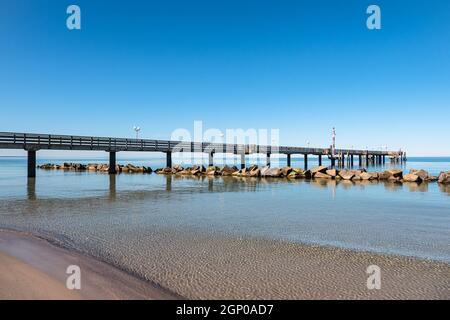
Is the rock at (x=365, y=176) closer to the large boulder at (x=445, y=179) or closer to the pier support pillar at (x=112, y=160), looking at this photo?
the large boulder at (x=445, y=179)

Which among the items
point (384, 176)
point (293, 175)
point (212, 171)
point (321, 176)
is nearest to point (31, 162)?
point (212, 171)

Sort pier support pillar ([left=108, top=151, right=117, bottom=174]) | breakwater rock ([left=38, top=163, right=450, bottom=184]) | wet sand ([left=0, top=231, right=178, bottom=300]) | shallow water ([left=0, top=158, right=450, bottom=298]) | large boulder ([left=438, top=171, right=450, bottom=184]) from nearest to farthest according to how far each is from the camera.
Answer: wet sand ([left=0, top=231, right=178, bottom=300])
shallow water ([left=0, top=158, right=450, bottom=298])
large boulder ([left=438, top=171, right=450, bottom=184])
breakwater rock ([left=38, top=163, right=450, bottom=184])
pier support pillar ([left=108, top=151, right=117, bottom=174])

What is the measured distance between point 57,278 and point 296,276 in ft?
11.5

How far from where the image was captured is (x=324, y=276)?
16.5 ft

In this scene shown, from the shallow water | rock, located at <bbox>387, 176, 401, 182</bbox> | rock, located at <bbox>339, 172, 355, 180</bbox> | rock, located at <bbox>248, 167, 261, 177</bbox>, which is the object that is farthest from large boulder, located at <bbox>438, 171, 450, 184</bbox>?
rock, located at <bbox>248, 167, 261, 177</bbox>

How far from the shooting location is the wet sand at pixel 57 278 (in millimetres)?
4188

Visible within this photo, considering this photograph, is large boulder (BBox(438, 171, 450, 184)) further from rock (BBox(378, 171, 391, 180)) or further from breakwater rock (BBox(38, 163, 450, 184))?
rock (BBox(378, 171, 391, 180))

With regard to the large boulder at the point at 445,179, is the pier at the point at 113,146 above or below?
above

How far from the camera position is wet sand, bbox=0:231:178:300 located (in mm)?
4188

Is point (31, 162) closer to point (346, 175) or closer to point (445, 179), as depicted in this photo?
point (346, 175)

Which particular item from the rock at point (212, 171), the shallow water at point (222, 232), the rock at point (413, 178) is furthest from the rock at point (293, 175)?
the shallow water at point (222, 232)
